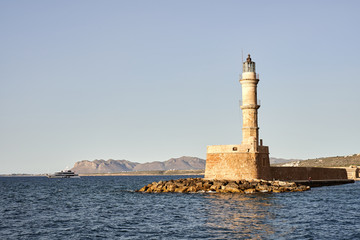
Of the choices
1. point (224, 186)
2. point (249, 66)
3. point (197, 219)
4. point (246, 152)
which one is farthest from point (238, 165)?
point (197, 219)

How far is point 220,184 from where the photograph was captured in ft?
162

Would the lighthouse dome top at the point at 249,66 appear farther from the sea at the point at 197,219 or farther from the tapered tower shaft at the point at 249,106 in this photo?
the sea at the point at 197,219

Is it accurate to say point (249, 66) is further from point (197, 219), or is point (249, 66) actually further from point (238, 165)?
point (197, 219)

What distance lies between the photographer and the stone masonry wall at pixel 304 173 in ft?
186

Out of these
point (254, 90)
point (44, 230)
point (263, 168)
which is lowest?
point (44, 230)

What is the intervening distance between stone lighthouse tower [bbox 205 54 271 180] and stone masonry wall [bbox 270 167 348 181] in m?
3.29

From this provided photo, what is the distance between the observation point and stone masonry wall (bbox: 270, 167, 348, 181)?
56.7 m

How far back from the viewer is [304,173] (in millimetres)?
62719

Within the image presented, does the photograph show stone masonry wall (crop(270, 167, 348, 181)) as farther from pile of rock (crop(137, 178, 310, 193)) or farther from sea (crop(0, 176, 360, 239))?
sea (crop(0, 176, 360, 239))

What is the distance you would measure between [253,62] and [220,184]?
46.5 feet

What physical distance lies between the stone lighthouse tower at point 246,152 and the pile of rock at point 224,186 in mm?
1238

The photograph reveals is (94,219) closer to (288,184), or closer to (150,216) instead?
(150,216)

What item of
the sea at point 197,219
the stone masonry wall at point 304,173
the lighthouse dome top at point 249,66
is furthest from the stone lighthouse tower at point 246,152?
the sea at point 197,219

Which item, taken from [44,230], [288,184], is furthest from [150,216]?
[288,184]
